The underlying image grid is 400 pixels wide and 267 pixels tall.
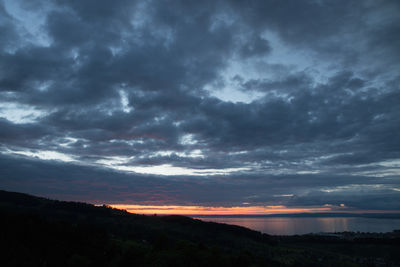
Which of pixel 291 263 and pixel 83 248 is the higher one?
pixel 83 248

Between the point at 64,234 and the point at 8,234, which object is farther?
the point at 64,234

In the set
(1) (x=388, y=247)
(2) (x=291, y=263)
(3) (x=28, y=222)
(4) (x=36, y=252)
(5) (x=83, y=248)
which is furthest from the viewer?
(1) (x=388, y=247)

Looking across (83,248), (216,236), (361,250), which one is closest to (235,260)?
(83,248)

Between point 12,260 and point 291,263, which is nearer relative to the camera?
point 12,260

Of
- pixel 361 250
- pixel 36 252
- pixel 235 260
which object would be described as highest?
pixel 36 252

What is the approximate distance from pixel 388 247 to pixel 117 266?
629 feet

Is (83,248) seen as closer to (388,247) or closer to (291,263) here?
(291,263)

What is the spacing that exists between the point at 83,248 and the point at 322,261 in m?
124

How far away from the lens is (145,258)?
5453cm

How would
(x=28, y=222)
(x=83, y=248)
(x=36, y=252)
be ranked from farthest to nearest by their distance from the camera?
(x=28, y=222) < (x=83, y=248) < (x=36, y=252)

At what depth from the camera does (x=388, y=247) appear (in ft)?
592

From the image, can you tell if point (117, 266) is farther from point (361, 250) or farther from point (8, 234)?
point (361, 250)

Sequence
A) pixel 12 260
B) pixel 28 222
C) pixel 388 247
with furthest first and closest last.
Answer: pixel 388 247, pixel 28 222, pixel 12 260

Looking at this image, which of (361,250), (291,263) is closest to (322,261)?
(291,263)
